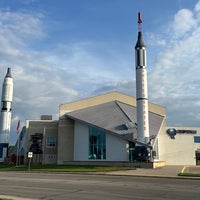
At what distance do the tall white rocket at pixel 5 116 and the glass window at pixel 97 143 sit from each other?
2238 cm

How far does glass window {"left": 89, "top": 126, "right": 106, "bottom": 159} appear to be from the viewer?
4572 cm

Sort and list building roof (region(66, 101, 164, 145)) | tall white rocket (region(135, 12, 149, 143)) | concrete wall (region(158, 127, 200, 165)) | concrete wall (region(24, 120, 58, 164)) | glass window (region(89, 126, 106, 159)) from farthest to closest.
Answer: concrete wall (region(24, 120, 58, 164)), concrete wall (region(158, 127, 200, 165)), glass window (region(89, 126, 106, 159)), building roof (region(66, 101, 164, 145)), tall white rocket (region(135, 12, 149, 143))

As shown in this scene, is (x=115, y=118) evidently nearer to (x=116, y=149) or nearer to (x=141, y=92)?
(x=116, y=149)

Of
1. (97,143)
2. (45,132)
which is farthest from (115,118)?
(45,132)

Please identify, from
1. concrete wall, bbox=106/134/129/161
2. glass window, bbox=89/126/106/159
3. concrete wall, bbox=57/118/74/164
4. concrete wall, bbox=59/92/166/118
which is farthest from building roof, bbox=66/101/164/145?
concrete wall, bbox=57/118/74/164

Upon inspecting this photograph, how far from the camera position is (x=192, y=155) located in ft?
163

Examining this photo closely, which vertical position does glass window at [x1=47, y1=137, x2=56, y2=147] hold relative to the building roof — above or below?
below

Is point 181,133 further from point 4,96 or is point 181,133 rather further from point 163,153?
point 4,96

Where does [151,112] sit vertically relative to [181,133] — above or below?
above

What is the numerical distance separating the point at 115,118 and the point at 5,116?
25558mm

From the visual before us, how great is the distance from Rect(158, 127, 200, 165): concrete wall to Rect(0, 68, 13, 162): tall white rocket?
3214 cm

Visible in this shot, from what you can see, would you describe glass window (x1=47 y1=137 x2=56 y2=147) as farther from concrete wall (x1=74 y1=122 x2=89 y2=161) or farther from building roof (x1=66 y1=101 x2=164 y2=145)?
building roof (x1=66 y1=101 x2=164 y2=145)

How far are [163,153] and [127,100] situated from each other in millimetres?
13592

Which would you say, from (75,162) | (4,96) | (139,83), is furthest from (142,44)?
(4,96)
